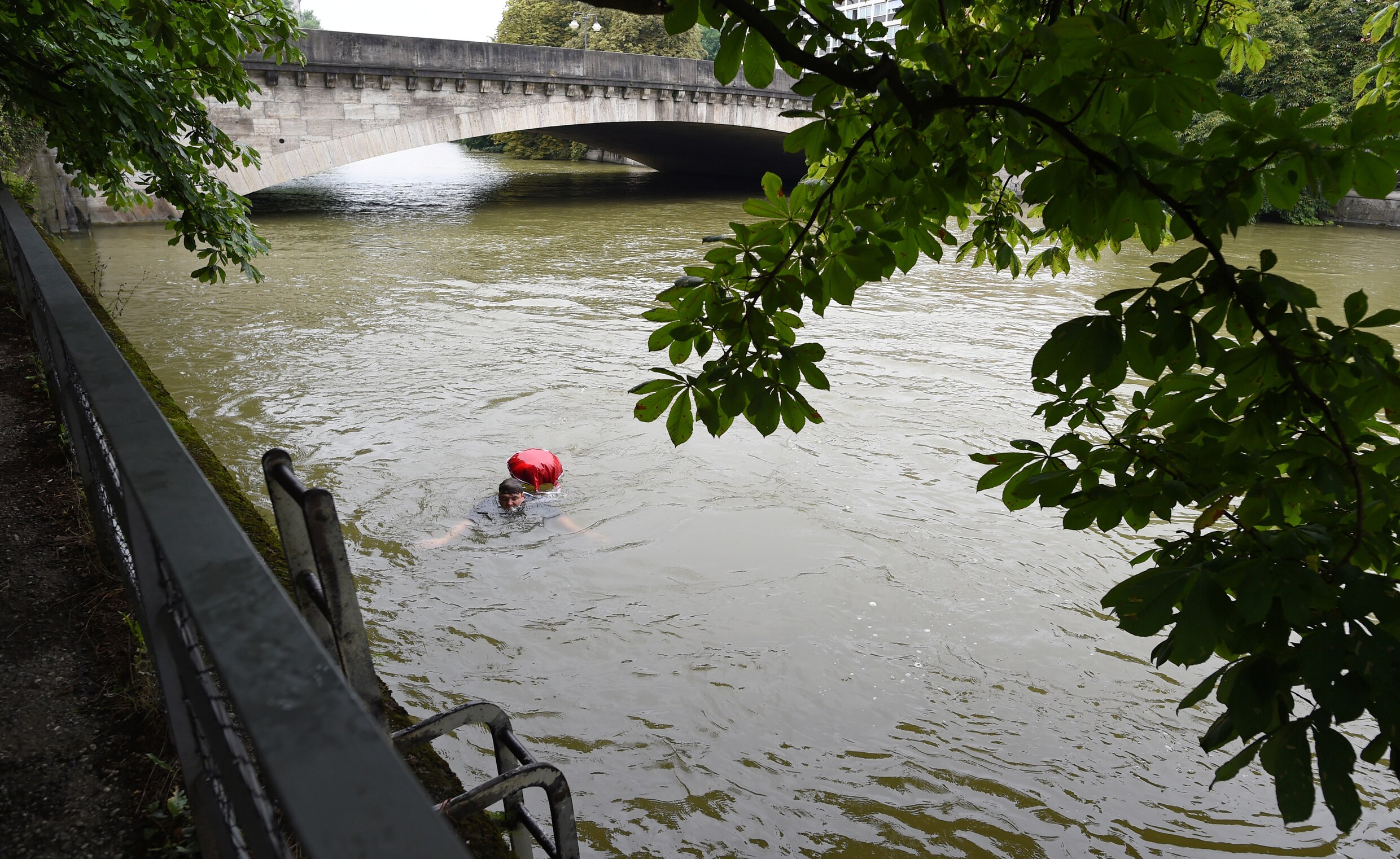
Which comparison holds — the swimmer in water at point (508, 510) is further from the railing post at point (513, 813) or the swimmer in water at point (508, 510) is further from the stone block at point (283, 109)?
the stone block at point (283, 109)

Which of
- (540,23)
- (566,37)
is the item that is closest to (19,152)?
(566,37)

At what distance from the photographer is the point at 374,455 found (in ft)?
23.2

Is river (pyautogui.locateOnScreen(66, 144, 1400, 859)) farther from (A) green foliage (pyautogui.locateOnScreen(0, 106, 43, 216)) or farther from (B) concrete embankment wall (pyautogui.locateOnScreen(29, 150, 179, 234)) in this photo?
(B) concrete embankment wall (pyautogui.locateOnScreen(29, 150, 179, 234))

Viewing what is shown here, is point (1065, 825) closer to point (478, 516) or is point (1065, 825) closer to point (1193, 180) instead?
point (1193, 180)

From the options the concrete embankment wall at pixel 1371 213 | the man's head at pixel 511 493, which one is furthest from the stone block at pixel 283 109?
the concrete embankment wall at pixel 1371 213

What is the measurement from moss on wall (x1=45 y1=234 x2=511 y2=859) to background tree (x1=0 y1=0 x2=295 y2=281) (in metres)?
0.96

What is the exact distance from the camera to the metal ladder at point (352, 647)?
1.17 metres

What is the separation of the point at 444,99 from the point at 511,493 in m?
18.0

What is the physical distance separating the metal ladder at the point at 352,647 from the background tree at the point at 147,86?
11.2 feet

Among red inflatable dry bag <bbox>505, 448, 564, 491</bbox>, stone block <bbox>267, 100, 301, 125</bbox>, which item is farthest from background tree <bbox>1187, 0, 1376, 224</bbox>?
red inflatable dry bag <bbox>505, 448, 564, 491</bbox>

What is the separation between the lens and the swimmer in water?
5934 millimetres

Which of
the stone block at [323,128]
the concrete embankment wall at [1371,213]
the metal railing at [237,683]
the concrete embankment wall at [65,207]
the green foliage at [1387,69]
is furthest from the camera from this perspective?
the concrete embankment wall at [1371,213]

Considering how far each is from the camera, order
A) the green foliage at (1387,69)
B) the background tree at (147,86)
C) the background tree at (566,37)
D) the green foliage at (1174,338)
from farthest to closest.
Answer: the background tree at (566,37) → the background tree at (147,86) → the green foliage at (1387,69) → the green foliage at (1174,338)

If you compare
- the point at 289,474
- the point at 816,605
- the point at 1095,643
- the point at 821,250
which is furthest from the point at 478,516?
the point at 289,474
